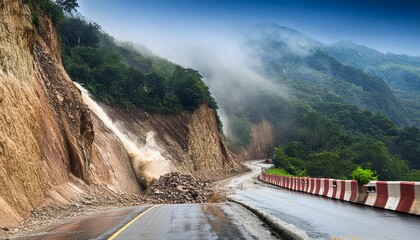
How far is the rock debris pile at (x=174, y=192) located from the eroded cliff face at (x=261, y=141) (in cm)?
8885

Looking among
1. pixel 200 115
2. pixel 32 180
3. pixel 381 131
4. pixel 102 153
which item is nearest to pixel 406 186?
pixel 32 180

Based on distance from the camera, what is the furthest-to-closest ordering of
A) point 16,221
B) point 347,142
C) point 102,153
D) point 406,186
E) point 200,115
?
point 347,142 → point 200,115 → point 102,153 → point 16,221 → point 406,186

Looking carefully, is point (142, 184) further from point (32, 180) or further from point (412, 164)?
point (412, 164)

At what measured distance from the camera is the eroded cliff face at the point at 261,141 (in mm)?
127125

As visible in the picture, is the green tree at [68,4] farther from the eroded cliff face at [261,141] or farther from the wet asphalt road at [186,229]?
the wet asphalt road at [186,229]

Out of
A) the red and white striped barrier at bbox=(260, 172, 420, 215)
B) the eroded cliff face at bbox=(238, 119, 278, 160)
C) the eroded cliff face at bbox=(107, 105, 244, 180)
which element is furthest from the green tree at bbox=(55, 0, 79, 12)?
the red and white striped barrier at bbox=(260, 172, 420, 215)

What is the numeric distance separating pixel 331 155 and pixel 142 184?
1437 inches

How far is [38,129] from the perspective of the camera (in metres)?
22.7

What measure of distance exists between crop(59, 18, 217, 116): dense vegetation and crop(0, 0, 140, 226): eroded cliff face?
69.8 feet

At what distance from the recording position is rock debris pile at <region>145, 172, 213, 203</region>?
1220 inches

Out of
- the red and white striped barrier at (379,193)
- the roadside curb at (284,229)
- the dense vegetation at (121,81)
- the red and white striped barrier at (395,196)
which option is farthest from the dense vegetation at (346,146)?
the roadside curb at (284,229)

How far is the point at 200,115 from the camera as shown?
78812mm

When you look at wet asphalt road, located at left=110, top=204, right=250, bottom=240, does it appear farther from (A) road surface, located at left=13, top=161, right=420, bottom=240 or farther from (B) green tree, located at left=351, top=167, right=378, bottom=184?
(B) green tree, located at left=351, top=167, right=378, bottom=184

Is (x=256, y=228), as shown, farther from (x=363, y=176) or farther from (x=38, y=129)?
(x=38, y=129)
